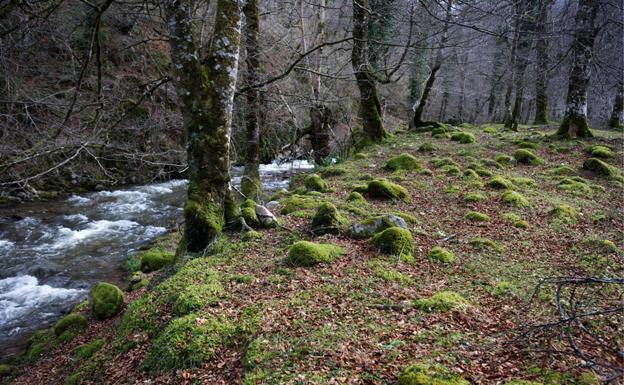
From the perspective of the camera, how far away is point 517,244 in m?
6.43

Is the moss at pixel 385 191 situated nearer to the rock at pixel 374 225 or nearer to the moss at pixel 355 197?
the moss at pixel 355 197

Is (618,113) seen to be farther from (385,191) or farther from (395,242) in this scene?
(395,242)

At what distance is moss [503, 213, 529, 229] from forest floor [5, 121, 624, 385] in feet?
0.13

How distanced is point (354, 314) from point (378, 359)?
0.78 metres

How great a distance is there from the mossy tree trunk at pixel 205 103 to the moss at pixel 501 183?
21.4 feet

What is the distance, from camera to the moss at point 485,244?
6244mm

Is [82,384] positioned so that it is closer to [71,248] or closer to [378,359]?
[378,359]

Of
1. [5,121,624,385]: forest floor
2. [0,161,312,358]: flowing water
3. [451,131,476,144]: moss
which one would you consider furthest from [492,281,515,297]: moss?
[451,131,476,144]: moss

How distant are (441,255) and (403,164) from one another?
554 cm

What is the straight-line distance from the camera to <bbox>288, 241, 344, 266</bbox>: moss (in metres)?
5.42

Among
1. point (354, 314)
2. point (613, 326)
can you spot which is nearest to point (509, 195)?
point (613, 326)

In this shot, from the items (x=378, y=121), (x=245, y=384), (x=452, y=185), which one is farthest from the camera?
(x=378, y=121)

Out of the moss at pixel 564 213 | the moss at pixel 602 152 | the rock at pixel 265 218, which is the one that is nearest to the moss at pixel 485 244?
the moss at pixel 564 213

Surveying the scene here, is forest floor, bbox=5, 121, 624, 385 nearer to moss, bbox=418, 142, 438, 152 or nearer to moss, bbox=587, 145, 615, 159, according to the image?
moss, bbox=587, 145, 615, 159
